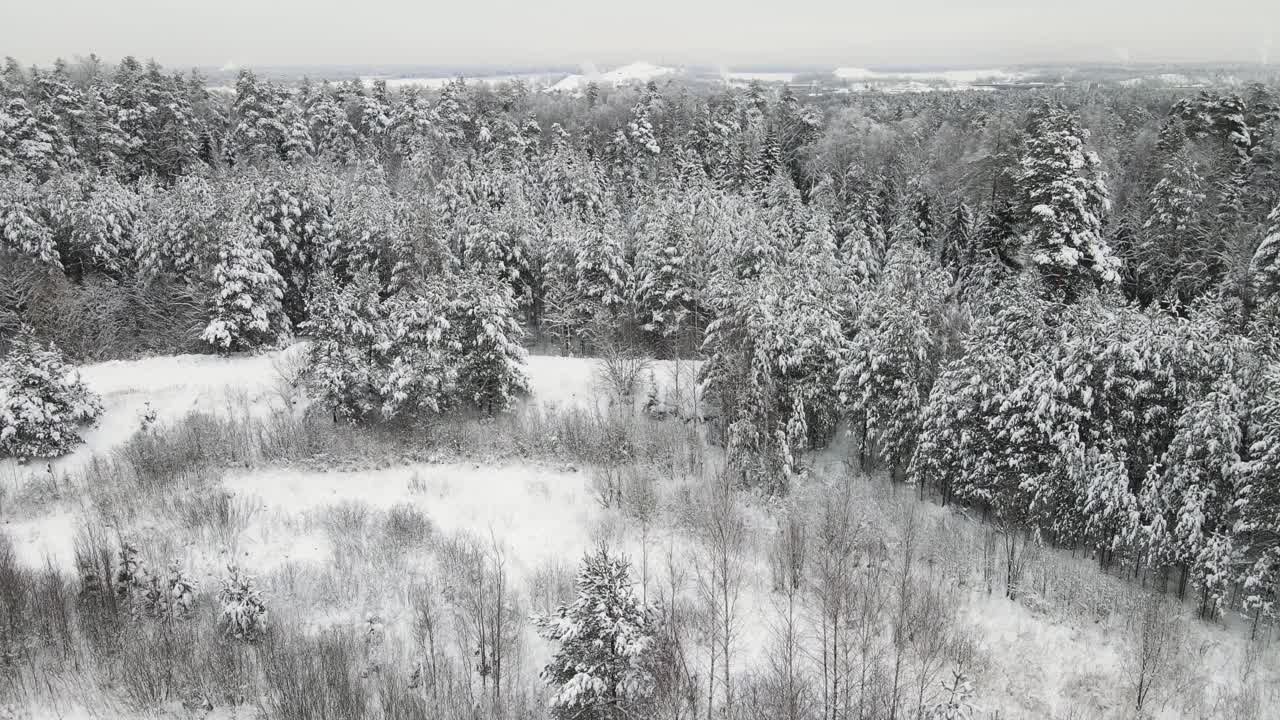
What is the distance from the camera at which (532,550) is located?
794 inches

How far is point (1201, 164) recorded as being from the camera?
40.9 meters

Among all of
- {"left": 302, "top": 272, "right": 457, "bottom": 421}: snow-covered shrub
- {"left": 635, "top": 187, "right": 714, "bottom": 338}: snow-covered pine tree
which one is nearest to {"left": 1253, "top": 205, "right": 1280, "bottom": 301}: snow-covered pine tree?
{"left": 635, "top": 187, "right": 714, "bottom": 338}: snow-covered pine tree

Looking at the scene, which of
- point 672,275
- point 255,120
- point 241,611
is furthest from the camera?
point 255,120

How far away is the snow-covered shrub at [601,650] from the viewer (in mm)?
12703

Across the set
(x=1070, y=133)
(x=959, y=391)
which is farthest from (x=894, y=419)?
(x=1070, y=133)

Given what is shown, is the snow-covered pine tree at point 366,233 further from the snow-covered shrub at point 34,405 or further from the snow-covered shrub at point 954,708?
the snow-covered shrub at point 954,708

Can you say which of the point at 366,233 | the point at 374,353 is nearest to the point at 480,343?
the point at 374,353

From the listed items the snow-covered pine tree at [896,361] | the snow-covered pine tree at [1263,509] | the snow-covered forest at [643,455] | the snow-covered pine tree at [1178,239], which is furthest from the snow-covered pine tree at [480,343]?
the snow-covered pine tree at [1178,239]

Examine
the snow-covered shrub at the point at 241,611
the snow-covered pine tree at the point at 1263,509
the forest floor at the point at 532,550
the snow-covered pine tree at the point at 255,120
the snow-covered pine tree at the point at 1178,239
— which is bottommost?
the forest floor at the point at 532,550

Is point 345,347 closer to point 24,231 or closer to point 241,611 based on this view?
point 241,611

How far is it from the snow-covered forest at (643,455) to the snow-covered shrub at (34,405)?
0.10 meters

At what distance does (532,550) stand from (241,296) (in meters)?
19.4

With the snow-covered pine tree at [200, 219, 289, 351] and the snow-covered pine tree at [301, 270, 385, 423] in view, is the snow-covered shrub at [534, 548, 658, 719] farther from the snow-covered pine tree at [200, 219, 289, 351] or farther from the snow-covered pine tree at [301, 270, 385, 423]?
the snow-covered pine tree at [200, 219, 289, 351]

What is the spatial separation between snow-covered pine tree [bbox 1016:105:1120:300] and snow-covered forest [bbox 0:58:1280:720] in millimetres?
184
